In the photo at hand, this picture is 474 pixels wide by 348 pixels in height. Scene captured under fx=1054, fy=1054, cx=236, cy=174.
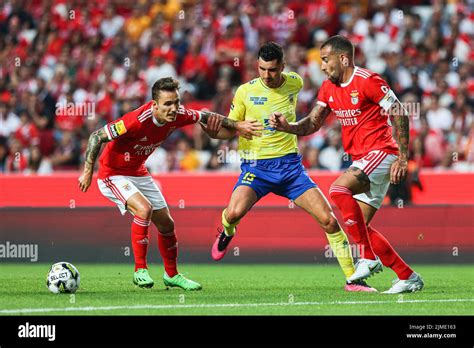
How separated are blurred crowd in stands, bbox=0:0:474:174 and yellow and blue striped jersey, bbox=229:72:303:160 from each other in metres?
5.17

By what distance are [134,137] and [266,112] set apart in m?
1.34

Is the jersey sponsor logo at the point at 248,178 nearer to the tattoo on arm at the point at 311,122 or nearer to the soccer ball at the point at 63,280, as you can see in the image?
the tattoo on arm at the point at 311,122

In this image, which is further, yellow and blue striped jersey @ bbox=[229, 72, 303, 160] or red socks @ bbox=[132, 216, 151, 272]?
yellow and blue striped jersey @ bbox=[229, 72, 303, 160]

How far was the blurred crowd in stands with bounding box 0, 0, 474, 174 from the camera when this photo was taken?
1641cm

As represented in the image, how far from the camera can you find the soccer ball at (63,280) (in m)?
9.71

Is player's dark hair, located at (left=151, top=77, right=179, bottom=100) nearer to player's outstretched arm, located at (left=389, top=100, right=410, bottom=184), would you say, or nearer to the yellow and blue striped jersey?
the yellow and blue striped jersey

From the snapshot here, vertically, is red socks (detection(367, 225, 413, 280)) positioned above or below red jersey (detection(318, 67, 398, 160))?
below

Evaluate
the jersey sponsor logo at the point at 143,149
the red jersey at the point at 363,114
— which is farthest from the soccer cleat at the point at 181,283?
the red jersey at the point at 363,114

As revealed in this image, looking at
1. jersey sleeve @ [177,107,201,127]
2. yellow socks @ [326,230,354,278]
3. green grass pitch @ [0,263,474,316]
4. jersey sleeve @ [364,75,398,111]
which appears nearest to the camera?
green grass pitch @ [0,263,474,316]

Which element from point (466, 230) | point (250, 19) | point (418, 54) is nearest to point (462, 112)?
point (418, 54)

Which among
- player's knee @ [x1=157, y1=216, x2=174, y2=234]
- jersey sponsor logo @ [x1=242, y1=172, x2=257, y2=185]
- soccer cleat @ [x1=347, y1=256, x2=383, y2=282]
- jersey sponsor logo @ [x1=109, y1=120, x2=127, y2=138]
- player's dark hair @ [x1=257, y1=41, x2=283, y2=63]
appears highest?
player's dark hair @ [x1=257, y1=41, x2=283, y2=63]

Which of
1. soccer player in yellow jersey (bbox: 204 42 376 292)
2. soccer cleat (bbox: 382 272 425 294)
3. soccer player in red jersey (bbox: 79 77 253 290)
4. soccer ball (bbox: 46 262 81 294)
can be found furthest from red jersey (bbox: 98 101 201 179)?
soccer cleat (bbox: 382 272 425 294)

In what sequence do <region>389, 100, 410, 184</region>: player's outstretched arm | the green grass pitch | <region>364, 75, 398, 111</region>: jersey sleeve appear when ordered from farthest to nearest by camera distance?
<region>364, 75, 398, 111</region>: jersey sleeve
<region>389, 100, 410, 184</region>: player's outstretched arm
the green grass pitch

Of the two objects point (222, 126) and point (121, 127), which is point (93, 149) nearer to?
point (121, 127)
